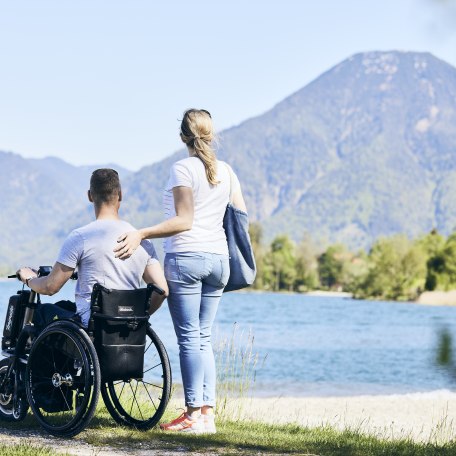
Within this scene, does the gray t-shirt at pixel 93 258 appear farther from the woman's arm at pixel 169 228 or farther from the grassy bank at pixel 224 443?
the grassy bank at pixel 224 443

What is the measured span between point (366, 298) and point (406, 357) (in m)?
88.8

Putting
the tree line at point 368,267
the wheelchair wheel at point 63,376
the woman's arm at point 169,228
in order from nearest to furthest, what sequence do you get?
the wheelchair wheel at point 63,376 < the woman's arm at point 169,228 < the tree line at point 368,267

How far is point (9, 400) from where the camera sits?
261 inches

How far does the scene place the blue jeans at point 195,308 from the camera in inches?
250

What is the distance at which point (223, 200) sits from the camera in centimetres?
657

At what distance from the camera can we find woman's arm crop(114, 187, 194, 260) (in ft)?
19.7

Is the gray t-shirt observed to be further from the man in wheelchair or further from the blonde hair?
the blonde hair

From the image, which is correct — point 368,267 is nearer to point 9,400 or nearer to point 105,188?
point 9,400

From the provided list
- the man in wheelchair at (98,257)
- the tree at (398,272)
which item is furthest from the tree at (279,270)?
the man in wheelchair at (98,257)

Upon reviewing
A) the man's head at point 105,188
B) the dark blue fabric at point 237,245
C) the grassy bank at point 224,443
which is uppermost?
the man's head at point 105,188

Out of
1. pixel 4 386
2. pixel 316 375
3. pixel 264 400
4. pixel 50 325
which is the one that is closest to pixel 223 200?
pixel 50 325

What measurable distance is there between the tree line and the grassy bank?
95594 mm

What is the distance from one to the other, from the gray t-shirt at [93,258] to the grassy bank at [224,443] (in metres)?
0.82

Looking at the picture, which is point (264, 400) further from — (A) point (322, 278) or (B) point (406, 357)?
(A) point (322, 278)
